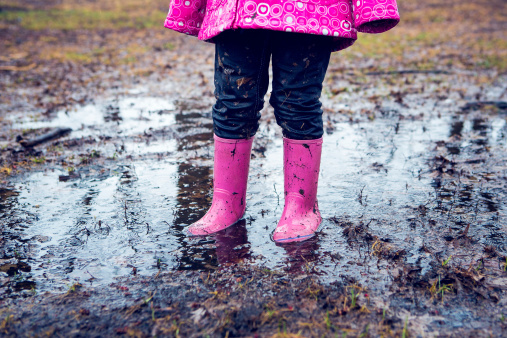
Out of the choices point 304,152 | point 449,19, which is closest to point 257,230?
point 304,152

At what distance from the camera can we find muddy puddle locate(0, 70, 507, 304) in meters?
2.29

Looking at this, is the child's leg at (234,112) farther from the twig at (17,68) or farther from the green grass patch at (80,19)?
the green grass patch at (80,19)

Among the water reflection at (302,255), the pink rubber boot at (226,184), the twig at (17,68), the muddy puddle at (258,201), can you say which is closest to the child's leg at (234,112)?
the pink rubber boot at (226,184)

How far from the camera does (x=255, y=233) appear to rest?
2.60m

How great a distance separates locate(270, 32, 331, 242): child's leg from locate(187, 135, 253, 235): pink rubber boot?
0.84 ft

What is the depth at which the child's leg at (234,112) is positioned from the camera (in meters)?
2.31

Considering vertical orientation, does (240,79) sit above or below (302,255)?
above

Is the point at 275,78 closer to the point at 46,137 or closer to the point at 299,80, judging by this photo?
the point at 299,80

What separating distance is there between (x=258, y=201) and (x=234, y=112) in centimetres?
81

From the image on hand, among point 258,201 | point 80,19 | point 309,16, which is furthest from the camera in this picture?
point 80,19

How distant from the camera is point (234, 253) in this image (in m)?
2.38

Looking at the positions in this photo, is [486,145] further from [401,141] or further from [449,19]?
[449,19]

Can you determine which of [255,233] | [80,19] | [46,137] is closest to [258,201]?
[255,233]

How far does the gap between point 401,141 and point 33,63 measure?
7.01 metres
